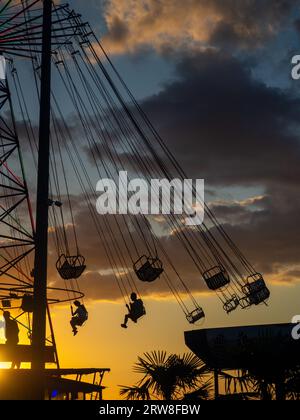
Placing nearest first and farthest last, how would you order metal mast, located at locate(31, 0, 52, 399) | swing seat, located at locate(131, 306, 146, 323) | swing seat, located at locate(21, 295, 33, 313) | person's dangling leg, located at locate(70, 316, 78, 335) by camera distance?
metal mast, located at locate(31, 0, 52, 399) → swing seat, located at locate(21, 295, 33, 313) → swing seat, located at locate(131, 306, 146, 323) → person's dangling leg, located at locate(70, 316, 78, 335)

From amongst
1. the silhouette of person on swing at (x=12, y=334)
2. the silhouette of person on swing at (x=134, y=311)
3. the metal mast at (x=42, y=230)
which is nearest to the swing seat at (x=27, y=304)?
the metal mast at (x=42, y=230)

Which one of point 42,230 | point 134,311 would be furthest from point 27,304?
point 134,311

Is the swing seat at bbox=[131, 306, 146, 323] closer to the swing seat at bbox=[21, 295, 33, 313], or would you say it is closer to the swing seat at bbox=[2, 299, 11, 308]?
the swing seat at bbox=[21, 295, 33, 313]

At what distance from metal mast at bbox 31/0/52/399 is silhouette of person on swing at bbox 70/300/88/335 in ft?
19.2

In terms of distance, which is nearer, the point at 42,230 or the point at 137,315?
the point at 42,230

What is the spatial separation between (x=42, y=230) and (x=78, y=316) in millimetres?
6865

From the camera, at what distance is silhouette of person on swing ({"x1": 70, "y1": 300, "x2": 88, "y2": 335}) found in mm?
32250

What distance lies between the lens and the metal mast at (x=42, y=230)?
25797 mm

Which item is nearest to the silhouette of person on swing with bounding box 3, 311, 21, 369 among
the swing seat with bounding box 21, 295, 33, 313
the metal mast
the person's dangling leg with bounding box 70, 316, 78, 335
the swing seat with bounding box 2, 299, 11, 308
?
the swing seat with bounding box 2, 299, 11, 308

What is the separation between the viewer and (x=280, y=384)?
22.6m

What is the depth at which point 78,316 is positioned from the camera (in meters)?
32.3

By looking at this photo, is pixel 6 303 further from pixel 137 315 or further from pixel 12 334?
pixel 137 315

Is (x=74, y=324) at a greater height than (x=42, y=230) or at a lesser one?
lesser
